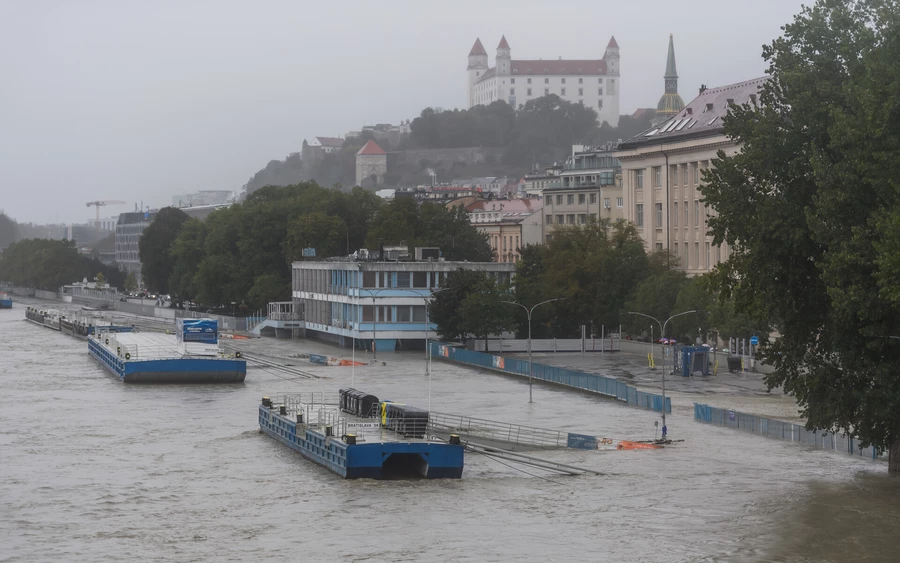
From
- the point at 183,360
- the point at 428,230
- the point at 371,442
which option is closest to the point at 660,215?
the point at 428,230

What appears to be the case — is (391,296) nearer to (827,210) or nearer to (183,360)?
(183,360)

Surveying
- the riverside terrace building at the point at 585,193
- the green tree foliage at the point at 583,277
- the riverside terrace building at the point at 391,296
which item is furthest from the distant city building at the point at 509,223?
the riverside terrace building at the point at 391,296

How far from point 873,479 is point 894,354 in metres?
5.76

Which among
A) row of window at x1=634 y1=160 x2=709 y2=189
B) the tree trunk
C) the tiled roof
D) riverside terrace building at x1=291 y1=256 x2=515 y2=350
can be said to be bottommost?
the tree trunk

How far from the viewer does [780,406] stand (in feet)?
245

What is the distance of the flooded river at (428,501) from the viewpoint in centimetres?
4050

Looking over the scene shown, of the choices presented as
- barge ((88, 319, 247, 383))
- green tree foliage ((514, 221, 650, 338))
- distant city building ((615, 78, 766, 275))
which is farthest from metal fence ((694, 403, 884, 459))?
distant city building ((615, 78, 766, 275))

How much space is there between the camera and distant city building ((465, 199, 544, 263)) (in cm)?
16856

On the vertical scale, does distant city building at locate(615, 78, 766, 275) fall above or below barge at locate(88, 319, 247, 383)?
above

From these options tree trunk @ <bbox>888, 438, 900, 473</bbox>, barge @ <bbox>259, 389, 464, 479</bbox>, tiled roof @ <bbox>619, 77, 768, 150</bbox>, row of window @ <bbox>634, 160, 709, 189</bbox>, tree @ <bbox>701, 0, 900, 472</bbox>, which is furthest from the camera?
row of window @ <bbox>634, 160, 709, 189</bbox>

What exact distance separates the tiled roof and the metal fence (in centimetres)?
4919

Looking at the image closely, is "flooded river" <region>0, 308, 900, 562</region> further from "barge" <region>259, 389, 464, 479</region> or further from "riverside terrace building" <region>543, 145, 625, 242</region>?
"riverside terrace building" <region>543, 145, 625, 242</region>

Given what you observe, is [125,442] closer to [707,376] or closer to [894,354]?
[894,354]

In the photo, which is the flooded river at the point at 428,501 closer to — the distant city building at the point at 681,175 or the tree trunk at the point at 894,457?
the tree trunk at the point at 894,457
